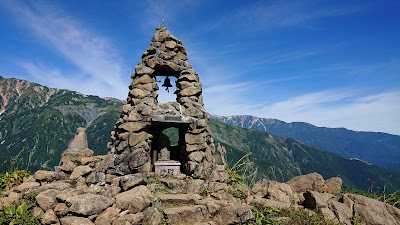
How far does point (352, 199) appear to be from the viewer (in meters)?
13.0

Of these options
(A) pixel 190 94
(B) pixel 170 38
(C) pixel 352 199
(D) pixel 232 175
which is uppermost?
(B) pixel 170 38

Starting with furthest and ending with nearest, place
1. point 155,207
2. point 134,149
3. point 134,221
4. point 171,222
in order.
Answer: point 134,149 → point 155,207 → point 171,222 → point 134,221

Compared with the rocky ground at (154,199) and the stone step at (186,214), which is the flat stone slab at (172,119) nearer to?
the rocky ground at (154,199)

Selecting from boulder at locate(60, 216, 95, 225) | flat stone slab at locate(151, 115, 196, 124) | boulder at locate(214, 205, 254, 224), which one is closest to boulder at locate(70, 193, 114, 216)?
boulder at locate(60, 216, 95, 225)

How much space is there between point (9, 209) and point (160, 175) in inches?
247

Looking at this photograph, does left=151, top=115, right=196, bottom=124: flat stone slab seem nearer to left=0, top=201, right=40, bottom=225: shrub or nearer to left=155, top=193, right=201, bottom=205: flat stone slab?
left=155, top=193, right=201, bottom=205: flat stone slab

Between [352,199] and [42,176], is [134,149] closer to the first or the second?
[42,176]

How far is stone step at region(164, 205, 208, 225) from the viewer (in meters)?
9.42

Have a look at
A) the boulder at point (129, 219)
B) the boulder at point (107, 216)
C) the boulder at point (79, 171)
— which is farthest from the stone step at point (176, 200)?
the boulder at point (79, 171)

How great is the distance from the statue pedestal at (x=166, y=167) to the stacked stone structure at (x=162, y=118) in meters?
0.42

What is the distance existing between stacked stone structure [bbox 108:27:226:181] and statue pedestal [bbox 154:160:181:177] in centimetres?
42

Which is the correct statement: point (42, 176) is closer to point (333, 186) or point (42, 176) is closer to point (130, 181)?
point (130, 181)

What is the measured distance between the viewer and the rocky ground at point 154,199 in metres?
8.81

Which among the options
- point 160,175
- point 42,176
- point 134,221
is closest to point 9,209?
point 42,176
